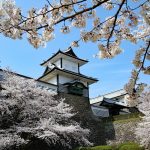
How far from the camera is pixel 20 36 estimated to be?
3.61 metres

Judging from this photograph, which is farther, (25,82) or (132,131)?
(132,131)

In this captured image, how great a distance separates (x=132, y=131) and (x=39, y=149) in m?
6.57

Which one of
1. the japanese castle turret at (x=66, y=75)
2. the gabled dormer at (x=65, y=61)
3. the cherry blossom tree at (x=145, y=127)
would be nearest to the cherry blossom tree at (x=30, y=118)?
the cherry blossom tree at (x=145, y=127)

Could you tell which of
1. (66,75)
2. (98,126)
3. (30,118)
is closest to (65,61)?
(66,75)

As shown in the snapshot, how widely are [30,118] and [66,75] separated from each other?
7568 mm

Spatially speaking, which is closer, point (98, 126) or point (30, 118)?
point (30, 118)

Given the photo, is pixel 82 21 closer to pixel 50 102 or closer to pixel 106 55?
pixel 106 55

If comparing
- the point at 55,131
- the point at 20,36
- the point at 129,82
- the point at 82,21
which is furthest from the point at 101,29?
the point at 55,131

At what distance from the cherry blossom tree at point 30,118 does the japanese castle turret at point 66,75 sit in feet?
11.8

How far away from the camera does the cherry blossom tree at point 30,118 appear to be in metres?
15.2

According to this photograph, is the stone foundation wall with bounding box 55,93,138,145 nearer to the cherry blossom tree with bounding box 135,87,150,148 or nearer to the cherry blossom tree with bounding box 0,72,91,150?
the cherry blossom tree with bounding box 135,87,150,148

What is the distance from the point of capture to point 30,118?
16.2 meters

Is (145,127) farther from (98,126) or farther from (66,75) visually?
(66,75)

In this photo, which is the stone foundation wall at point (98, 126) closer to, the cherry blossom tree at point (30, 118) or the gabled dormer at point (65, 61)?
the gabled dormer at point (65, 61)
